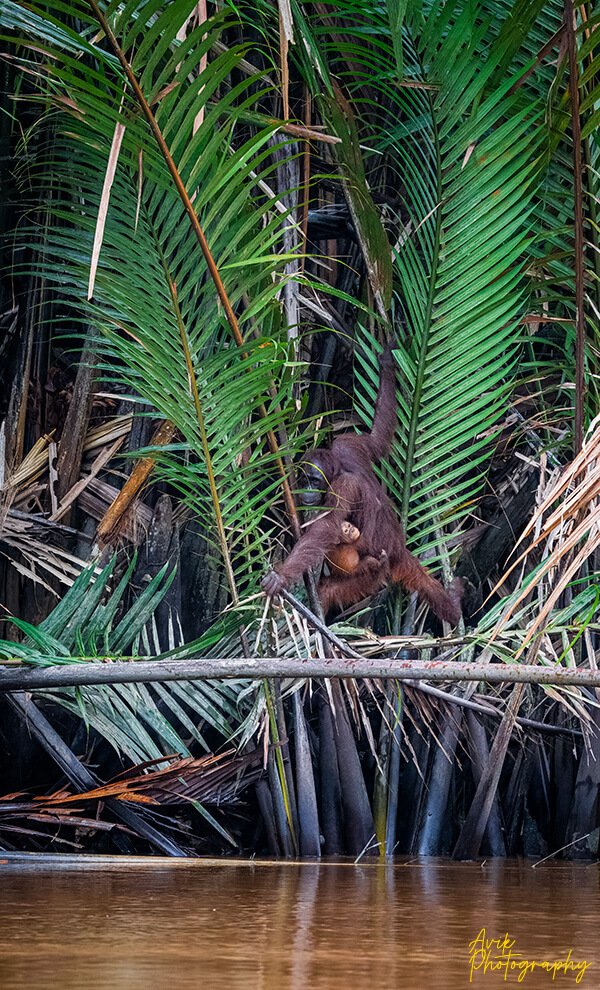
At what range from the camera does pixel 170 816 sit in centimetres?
350

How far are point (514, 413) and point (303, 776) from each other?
4.72ft

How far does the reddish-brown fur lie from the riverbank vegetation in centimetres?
11

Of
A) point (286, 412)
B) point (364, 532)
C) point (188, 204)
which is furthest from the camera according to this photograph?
point (364, 532)

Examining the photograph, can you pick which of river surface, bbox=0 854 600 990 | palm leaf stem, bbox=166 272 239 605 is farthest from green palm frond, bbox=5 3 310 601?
river surface, bbox=0 854 600 990

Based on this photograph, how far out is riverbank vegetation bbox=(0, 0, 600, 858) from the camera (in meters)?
3.05

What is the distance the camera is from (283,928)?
1815mm

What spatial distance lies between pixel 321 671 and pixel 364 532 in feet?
2.76

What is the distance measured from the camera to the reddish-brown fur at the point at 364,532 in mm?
3264

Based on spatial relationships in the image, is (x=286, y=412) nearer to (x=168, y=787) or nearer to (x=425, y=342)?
(x=425, y=342)

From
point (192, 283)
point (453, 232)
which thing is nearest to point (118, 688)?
point (192, 283)

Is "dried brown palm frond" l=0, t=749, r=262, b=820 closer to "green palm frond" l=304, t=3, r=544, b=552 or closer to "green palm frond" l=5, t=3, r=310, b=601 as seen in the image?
"green palm frond" l=5, t=3, r=310, b=601

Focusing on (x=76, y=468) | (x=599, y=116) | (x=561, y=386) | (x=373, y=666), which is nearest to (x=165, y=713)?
(x=76, y=468)

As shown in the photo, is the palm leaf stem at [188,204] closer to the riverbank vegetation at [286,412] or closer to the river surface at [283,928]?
the riverbank vegetation at [286,412]

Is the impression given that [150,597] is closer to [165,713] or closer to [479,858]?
[165,713]
